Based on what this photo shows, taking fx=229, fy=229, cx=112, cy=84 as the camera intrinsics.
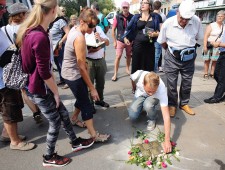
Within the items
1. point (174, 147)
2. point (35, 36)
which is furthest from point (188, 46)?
point (35, 36)

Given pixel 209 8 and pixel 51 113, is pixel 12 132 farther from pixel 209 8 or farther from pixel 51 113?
pixel 209 8

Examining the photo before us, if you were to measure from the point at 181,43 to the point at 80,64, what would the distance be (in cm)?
164

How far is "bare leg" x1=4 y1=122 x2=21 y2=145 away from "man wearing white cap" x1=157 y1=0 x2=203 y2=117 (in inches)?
91.1

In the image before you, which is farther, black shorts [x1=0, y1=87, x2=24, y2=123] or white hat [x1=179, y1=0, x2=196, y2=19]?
white hat [x1=179, y1=0, x2=196, y2=19]

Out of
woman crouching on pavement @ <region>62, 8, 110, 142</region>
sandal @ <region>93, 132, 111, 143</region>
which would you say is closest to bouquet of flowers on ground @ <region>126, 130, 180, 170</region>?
sandal @ <region>93, 132, 111, 143</region>

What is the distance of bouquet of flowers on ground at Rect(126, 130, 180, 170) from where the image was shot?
2.59 m

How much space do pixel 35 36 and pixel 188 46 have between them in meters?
2.31

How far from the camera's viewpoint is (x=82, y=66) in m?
2.59

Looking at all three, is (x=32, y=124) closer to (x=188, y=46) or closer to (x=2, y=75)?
(x=2, y=75)

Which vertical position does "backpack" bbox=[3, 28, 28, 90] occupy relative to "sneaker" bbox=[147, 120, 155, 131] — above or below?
above

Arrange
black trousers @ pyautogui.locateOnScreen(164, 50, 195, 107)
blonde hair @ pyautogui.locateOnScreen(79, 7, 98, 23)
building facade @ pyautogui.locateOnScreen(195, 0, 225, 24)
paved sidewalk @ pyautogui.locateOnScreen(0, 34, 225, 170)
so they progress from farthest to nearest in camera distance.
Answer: building facade @ pyautogui.locateOnScreen(195, 0, 225, 24), black trousers @ pyautogui.locateOnScreen(164, 50, 195, 107), paved sidewalk @ pyautogui.locateOnScreen(0, 34, 225, 170), blonde hair @ pyautogui.locateOnScreen(79, 7, 98, 23)

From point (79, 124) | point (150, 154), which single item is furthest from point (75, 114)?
point (150, 154)

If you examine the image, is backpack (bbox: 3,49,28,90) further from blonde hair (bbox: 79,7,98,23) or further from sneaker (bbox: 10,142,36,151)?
sneaker (bbox: 10,142,36,151)

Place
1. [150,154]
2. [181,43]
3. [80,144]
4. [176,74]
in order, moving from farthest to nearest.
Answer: [176,74], [181,43], [80,144], [150,154]
